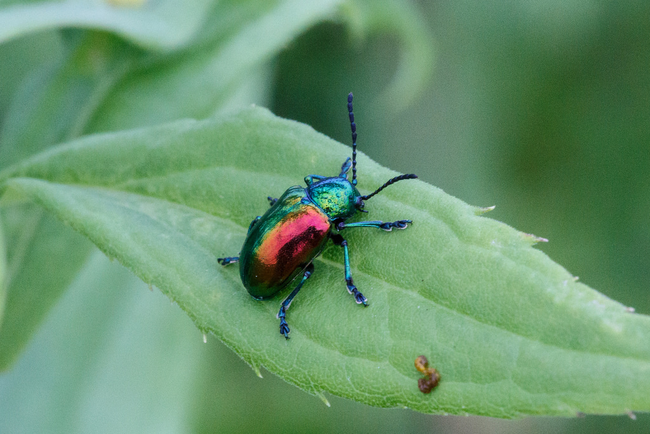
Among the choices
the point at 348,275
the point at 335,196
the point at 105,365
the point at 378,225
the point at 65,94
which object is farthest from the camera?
the point at 105,365

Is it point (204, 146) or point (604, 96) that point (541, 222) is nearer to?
point (604, 96)

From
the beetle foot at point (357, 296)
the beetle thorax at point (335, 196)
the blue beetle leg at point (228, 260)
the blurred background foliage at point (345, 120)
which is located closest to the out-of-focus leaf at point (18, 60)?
the blurred background foliage at point (345, 120)

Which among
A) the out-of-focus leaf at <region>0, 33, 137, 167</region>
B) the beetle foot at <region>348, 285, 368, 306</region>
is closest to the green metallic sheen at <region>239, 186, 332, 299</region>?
the beetle foot at <region>348, 285, 368, 306</region>

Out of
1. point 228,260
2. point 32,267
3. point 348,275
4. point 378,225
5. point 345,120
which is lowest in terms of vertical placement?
point 32,267

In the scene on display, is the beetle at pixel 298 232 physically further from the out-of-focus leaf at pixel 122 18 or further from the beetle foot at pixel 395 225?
the out-of-focus leaf at pixel 122 18

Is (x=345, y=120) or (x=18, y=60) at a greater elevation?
(x=345, y=120)

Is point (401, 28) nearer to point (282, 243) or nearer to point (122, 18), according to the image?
point (122, 18)

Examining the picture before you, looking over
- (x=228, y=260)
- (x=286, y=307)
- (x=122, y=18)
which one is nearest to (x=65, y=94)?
(x=122, y=18)

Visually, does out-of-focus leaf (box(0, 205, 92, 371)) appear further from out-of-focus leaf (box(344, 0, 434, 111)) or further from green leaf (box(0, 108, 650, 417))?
out-of-focus leaf (box(344, 0, 434, 111))
